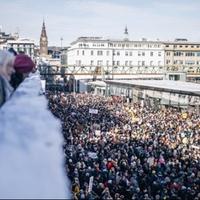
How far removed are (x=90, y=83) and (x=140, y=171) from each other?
63148mm

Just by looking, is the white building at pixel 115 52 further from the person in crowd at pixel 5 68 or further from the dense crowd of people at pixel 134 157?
the person in crowd at pixel 5 68

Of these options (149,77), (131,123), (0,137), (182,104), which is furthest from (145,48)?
(0,137)

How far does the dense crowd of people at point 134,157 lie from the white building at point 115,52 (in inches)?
2587

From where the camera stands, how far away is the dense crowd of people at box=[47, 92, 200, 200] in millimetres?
12414

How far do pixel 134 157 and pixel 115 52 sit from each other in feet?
266

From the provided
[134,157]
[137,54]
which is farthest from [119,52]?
[134,157]

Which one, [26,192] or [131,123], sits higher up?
[26,192]

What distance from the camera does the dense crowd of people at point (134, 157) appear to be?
40.7 feet

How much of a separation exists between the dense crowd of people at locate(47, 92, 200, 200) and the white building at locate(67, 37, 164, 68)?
65710 mm

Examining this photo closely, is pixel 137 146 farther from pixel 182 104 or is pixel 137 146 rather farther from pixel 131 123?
pixel 182 104

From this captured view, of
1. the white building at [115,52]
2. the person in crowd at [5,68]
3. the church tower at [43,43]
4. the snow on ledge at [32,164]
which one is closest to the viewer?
the snow on ledge at [32,164]

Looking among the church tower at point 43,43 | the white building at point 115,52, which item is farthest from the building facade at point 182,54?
the church tower at point 43,43

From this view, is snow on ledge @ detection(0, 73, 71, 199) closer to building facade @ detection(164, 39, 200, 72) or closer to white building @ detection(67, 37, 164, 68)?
white building @ detection(67, 37, 164, 68)

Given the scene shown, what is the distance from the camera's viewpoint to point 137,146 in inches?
771
